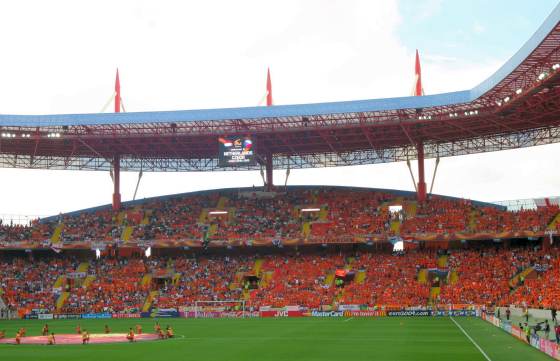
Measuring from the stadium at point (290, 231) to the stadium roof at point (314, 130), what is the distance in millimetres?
198

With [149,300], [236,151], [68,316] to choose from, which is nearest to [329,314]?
[149,300]

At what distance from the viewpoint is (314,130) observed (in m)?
68.2

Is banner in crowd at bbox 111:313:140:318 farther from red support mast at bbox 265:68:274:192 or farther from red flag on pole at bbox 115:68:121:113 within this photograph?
red support mast at bbox 265:68:274:192

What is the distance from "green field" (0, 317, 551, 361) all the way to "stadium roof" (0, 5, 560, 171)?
763 inches

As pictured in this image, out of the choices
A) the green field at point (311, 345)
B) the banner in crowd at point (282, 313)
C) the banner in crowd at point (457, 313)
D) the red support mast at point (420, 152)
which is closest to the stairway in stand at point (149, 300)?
the banner in crowd at point (282, 313)

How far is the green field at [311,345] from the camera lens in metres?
31.2

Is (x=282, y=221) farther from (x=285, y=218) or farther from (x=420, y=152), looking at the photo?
(x=420, y=152)

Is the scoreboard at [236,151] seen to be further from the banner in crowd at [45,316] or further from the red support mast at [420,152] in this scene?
the banner in crowd at [45,316]

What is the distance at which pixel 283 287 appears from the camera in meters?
68.4

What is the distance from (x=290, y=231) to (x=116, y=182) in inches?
881

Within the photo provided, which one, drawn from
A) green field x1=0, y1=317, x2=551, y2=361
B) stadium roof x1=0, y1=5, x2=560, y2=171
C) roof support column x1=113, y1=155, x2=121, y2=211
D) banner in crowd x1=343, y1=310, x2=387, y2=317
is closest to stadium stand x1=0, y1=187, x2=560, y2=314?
banner in crowd x1=343, y1=310, x2=387, y2=317

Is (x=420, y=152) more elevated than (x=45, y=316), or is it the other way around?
(x=420, y=152)

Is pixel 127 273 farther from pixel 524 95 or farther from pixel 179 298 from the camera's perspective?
pixel 524 95

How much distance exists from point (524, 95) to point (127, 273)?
4444 centimetres
